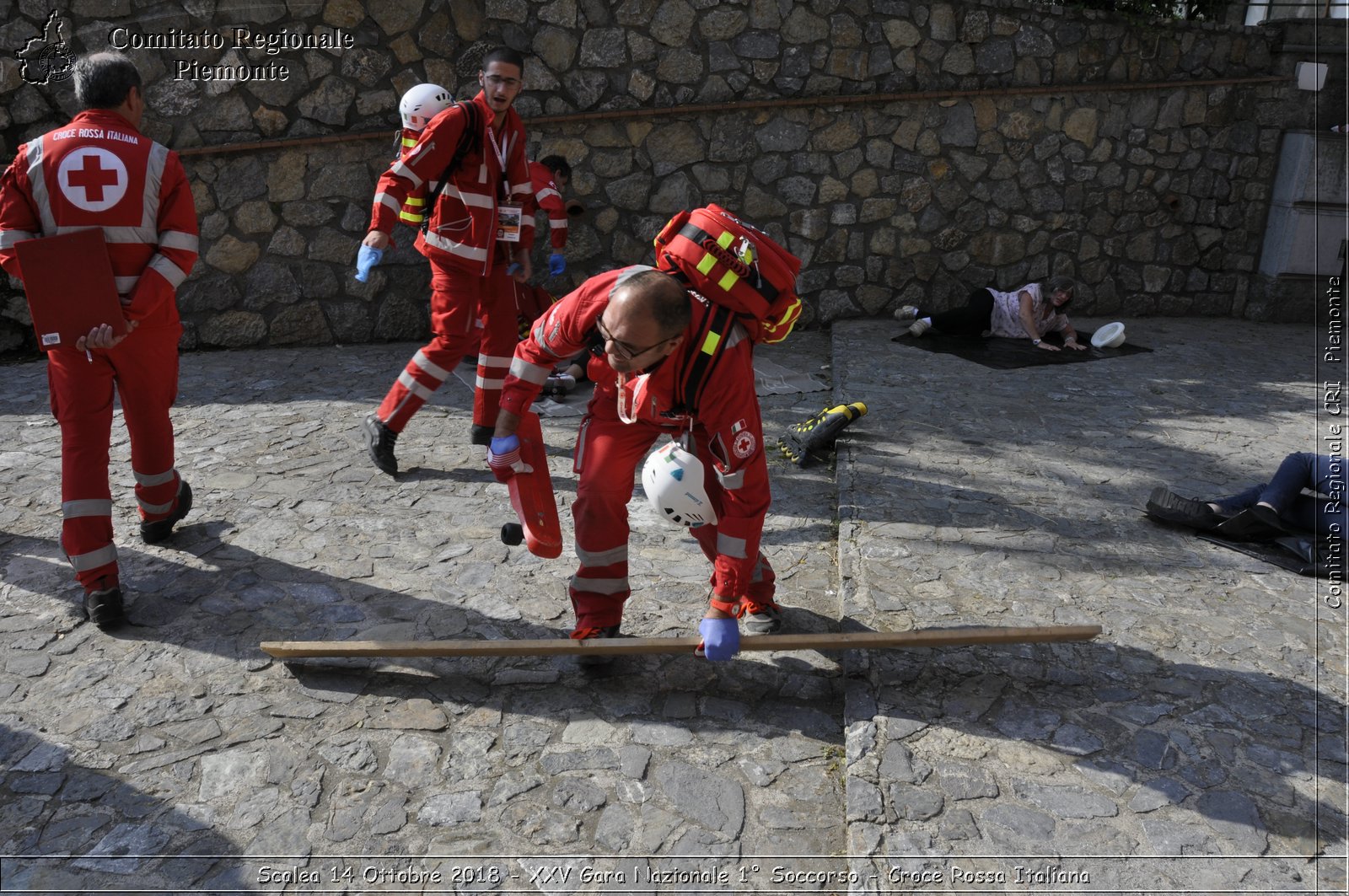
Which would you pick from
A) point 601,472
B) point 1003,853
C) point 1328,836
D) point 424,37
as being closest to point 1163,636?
point 1328,836

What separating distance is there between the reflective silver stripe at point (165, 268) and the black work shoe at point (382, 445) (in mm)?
1518

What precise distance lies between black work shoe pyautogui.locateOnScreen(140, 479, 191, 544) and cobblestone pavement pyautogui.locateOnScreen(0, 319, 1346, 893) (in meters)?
0.06

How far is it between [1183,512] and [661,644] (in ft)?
8.80

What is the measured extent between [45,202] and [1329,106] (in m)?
9.46

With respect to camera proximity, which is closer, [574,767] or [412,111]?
[574,767]

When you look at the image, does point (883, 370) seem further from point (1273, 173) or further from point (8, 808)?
point (8, 808)

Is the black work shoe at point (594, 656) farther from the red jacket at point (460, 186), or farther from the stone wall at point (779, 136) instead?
the stone wall at point (779, 136)

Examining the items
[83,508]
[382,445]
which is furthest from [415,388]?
[83,508]

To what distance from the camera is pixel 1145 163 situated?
8.83 metres

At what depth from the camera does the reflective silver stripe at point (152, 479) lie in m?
4.25

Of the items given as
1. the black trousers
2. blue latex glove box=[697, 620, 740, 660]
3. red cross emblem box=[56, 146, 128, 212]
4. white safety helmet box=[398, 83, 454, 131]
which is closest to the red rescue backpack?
blue latex glove box=[697, 620, 740, 660]

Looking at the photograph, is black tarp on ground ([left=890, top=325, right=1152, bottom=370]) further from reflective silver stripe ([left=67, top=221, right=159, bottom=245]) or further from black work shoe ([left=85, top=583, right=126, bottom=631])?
black work shoe ([left=85, top=583, right=126, bottom=631])

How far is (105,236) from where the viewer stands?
3668 mm

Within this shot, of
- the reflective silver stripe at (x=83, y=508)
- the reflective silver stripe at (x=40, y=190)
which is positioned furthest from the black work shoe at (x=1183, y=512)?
the reflective silver stripe at (x=40, y=190)
